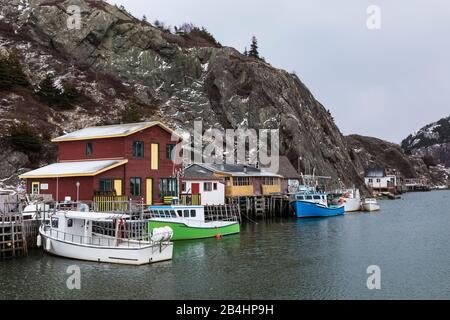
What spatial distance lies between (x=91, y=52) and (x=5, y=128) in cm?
A: 4635

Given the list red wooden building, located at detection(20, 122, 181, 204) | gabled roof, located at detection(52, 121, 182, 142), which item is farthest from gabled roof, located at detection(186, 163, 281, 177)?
gabled roof, located at detection(52, 121, 182, 142)

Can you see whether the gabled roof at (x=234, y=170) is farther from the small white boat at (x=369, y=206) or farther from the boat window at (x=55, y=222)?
the boat window at (x=55, y=222)

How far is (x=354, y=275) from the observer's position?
3272 cm

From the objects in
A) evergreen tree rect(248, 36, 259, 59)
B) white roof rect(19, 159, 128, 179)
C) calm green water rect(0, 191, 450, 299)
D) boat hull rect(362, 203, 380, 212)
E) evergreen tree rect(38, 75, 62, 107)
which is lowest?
calm green water rect(0, 191, 450, 299)

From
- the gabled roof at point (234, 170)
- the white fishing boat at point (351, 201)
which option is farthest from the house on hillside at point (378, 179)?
the gabled roof at point (234, 170)

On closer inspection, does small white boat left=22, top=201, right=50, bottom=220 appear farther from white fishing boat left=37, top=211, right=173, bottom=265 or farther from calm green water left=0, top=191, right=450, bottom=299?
calm green water left=0, top=191, right=450, bottom=299

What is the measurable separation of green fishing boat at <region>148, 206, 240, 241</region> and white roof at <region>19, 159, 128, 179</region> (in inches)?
230

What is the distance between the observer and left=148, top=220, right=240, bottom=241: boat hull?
4642 centimetres

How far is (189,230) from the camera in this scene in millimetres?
48500

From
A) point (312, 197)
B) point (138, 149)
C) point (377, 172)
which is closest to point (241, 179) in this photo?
point (312, 197)

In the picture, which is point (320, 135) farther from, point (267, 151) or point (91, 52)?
point (91, 52)

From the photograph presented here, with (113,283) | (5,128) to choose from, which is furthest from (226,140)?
(113,283)

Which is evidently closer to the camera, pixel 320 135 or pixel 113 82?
pixel 113 82

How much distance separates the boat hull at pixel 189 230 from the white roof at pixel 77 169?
23.3ft
